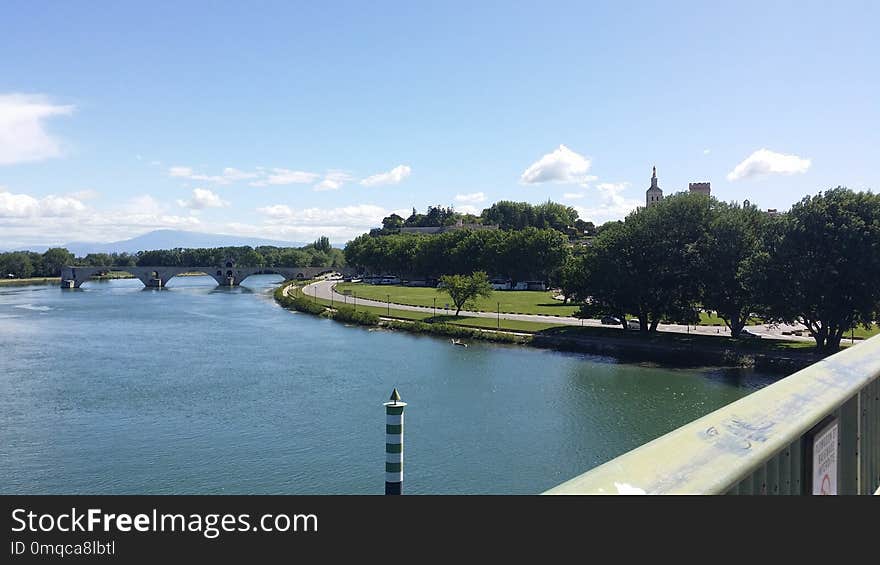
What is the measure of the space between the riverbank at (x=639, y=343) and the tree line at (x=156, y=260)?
117 m

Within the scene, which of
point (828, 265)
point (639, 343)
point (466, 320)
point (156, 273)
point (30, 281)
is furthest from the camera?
point (30, 281)

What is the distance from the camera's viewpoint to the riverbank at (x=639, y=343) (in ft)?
124

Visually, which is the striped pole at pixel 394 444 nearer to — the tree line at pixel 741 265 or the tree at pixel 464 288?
the tree line at pixel 741 265

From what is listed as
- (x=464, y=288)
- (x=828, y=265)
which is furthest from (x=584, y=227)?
(x=828, y=265)

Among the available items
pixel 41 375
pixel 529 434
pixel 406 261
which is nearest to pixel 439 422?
pixel 529 434

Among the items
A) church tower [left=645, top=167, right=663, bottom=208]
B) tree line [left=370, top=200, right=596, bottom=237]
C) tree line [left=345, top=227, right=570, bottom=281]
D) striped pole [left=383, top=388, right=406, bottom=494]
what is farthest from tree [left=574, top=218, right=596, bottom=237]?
striped pole [left=383, top=388, right=406, bottom=494]

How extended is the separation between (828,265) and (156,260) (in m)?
160

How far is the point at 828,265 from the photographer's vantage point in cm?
3528

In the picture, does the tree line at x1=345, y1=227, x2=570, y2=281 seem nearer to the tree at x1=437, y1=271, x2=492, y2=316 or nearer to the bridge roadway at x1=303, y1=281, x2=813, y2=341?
the bridge roadway at x1=303, y1=281, x2=813, y2=341

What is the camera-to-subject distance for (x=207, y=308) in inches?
3049

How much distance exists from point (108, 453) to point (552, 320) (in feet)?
128

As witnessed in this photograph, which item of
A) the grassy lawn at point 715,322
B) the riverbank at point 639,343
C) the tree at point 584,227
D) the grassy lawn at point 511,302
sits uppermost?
the tree at point 584,227

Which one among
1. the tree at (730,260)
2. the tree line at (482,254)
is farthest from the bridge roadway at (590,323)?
the tree line at (482,254)

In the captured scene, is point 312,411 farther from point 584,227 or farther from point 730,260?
point 584,227
